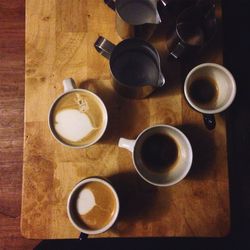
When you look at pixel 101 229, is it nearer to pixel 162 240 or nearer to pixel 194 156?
pixel 194 156

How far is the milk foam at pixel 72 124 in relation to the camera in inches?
33.8

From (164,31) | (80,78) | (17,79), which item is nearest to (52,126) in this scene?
(80,78)

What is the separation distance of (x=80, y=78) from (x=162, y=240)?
734 millimetres

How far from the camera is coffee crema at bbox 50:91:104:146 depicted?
2.81 feet

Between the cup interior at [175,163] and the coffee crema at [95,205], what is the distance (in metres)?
0.10

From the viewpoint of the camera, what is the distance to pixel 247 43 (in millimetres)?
1434

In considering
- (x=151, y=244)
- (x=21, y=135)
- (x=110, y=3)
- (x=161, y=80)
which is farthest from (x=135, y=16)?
(x=151, y=244)

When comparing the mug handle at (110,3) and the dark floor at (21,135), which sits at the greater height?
the mug handle at (110,3)

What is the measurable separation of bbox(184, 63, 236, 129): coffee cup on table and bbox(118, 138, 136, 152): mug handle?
0.58 ft

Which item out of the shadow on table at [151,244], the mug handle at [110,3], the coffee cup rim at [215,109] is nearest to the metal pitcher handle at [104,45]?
the mug handle at [110,3]

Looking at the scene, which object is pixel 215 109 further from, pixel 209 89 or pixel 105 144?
pixel 105 144

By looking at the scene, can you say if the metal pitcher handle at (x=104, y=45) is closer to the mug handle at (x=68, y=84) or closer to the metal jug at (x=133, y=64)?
the metal jug at (x=133, y=64)

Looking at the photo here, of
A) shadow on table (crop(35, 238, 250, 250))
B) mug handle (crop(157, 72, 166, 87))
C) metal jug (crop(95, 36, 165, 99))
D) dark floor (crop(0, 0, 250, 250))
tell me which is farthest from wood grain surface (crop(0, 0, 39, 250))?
mug handle (crop(157, 72, 166, 87))

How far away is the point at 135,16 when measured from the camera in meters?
0.91
